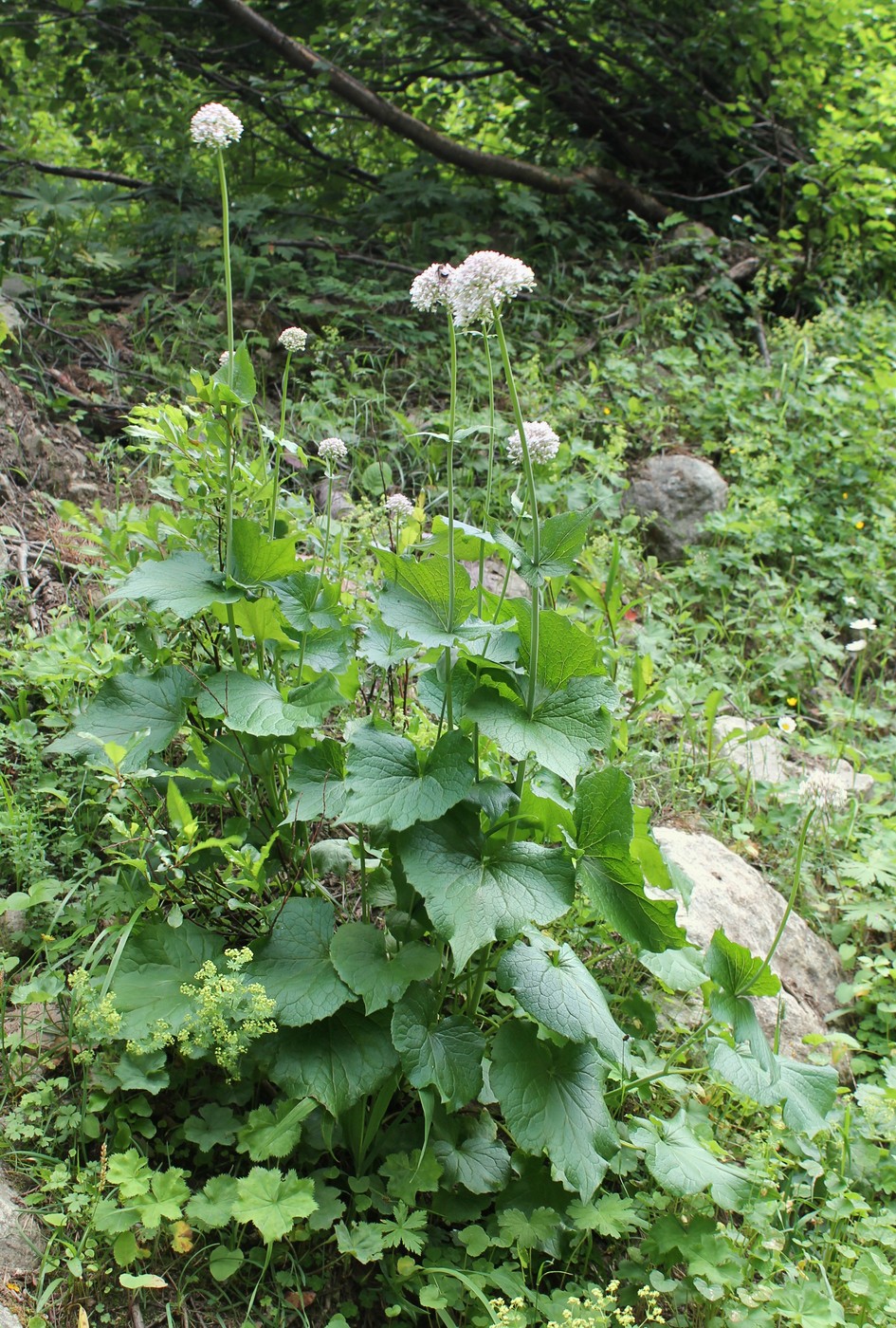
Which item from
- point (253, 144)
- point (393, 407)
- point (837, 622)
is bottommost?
point (837, 622)

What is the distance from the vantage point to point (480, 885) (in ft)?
4.64

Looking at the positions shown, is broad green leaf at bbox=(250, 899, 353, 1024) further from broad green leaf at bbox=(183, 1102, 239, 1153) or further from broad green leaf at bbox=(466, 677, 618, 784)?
broad green leaf at bbox=(466, 677, 618, 784)

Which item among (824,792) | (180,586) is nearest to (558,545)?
(180,586)

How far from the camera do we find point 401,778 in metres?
1.48

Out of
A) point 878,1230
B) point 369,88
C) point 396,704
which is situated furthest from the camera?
point 369,88

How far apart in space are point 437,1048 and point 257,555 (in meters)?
0.90

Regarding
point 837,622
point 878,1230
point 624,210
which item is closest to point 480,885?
point 878,1230

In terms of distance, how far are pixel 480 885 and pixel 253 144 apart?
5397 millimetres

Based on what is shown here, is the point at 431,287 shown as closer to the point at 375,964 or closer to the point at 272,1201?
the point at 375,964

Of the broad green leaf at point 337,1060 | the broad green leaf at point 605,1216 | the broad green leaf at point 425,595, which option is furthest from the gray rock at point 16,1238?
the broad green leaf at point 425,595

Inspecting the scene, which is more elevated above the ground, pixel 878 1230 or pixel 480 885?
pixel 480 885

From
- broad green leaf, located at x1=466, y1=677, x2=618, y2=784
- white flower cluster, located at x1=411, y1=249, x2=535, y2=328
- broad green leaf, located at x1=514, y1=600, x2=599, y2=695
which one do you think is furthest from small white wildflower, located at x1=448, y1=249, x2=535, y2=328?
broad green leaf, located at x1=466, y1=677, x2=618, y2=784

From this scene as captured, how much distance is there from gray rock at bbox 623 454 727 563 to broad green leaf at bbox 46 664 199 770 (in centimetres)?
288

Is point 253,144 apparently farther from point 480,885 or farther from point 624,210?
point 480,885
